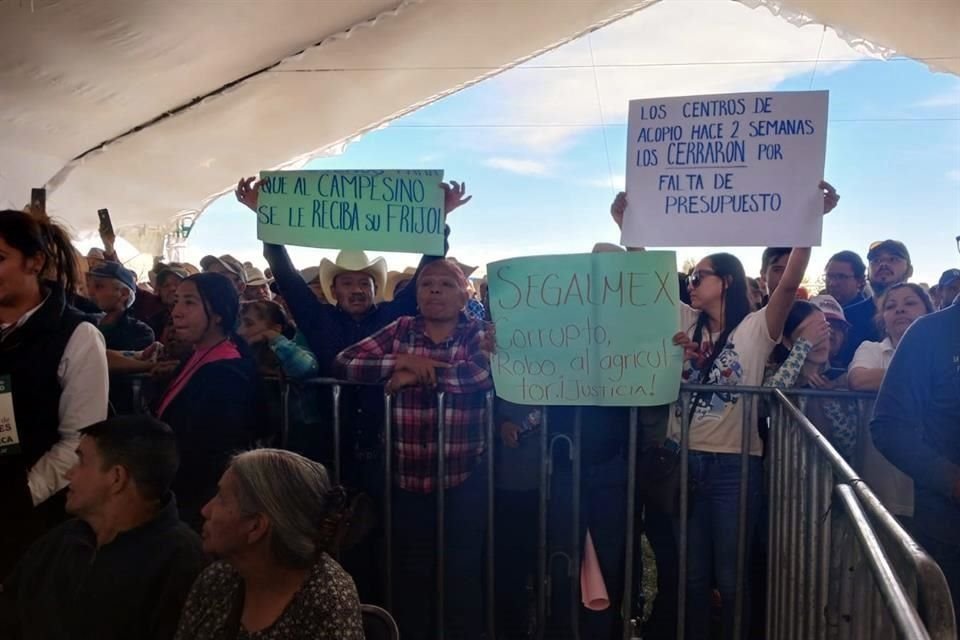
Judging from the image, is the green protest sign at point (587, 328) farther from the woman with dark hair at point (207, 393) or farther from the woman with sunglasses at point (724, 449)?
the woman with dark hair at point (207, 393)

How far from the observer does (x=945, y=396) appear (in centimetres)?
290

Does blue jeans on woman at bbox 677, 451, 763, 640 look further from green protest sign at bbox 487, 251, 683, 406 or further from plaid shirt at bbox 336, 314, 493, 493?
plaid shirt at bbox 336, 314, 493, 493

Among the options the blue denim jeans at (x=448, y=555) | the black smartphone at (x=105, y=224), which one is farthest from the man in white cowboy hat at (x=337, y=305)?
the black smartphone at (x=105, y=224)

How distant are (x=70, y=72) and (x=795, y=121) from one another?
16.9ft

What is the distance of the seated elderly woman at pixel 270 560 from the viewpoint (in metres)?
2.19

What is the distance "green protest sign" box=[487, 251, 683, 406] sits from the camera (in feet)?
11.1

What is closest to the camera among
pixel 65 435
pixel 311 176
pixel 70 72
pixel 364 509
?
pixel 364 509

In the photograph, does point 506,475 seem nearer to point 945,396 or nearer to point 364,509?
point 364,509

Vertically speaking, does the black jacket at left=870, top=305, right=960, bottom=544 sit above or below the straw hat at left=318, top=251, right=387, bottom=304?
below

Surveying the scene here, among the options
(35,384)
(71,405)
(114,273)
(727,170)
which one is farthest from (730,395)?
(114,273)

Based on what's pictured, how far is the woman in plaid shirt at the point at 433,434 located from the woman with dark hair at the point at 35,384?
1.08 meters

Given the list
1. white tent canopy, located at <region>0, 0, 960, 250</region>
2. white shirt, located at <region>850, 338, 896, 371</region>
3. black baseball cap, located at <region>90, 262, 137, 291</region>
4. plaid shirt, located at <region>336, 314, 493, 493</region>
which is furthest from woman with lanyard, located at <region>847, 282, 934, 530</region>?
black baseball cap, located at <region>90, 262, 137, 291</region>

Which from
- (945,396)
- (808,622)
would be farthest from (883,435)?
(808,622)

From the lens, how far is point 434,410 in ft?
11.6
